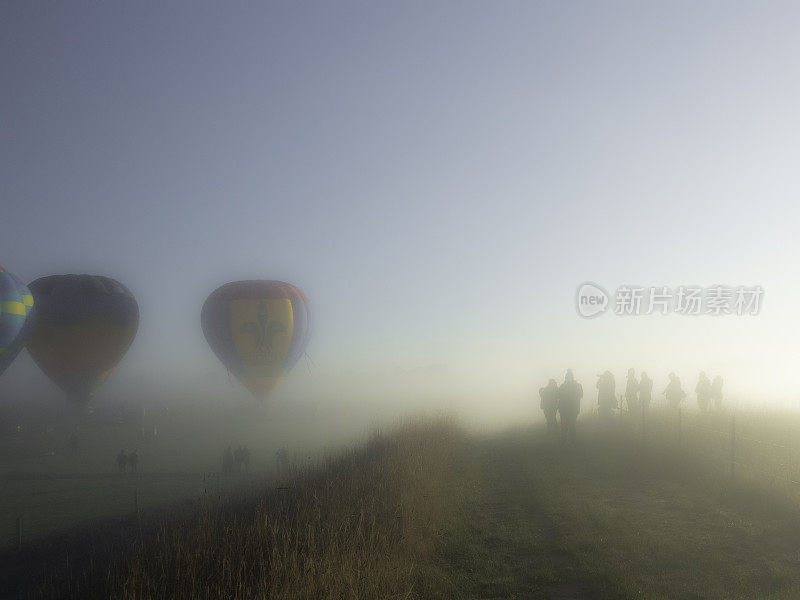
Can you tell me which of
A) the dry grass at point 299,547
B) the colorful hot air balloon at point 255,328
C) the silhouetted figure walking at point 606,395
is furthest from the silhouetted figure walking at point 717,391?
the colorful hot air balloon at point 255,328

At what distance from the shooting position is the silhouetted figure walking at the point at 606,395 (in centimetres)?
2502

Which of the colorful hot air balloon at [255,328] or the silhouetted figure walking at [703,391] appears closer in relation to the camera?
the silhouetted figure walking at [703,391]

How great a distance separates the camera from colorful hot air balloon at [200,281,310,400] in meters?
Result: 30.5

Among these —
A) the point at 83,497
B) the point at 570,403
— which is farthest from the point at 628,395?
the point at 83,497

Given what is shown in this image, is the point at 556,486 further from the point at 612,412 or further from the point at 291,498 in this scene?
the point at 612,412

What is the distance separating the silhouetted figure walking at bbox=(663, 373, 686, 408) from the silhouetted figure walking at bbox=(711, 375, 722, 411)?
142 cm

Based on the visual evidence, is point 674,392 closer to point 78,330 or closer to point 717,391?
point 717,391

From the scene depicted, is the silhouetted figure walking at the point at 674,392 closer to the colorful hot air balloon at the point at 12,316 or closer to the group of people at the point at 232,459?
the group of people at the point at 232,459

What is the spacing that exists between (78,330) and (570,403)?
23922mm

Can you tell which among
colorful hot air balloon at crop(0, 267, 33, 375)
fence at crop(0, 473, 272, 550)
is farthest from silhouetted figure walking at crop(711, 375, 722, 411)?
colorful hot air balloon at crop(0, 267, 33, 375)

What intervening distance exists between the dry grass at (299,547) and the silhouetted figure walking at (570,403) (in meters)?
9.48

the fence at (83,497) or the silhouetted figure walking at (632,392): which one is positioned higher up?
the silhouetted figure walking at (632,392)

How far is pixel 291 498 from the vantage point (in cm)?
1015

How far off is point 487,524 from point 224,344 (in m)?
24.0
